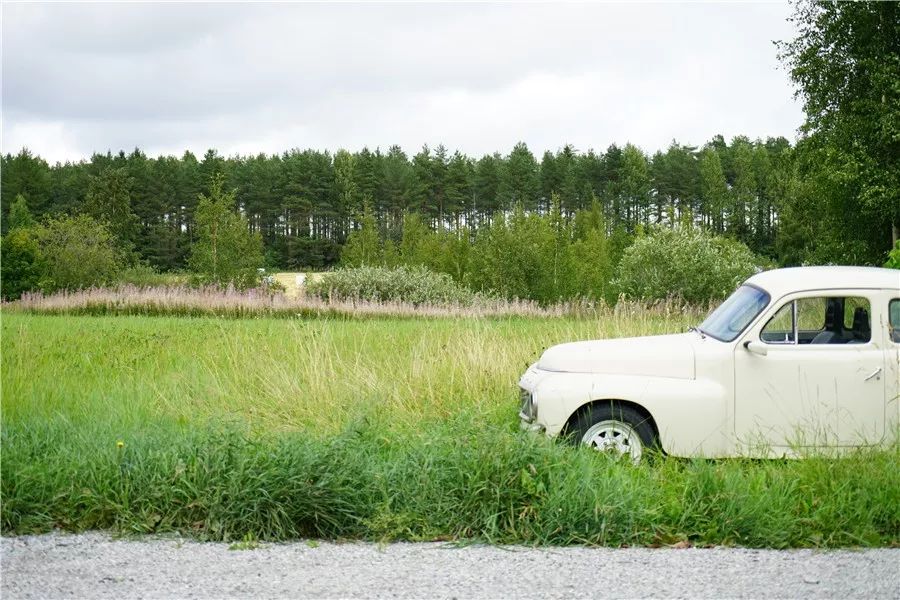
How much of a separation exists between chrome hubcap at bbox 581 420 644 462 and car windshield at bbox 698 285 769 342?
117cm

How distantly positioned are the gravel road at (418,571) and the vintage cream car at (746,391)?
5.62 ft

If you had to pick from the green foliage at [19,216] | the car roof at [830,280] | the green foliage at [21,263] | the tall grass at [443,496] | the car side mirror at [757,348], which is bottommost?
the tall grass at [443,496]

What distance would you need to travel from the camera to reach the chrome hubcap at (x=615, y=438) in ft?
23.9

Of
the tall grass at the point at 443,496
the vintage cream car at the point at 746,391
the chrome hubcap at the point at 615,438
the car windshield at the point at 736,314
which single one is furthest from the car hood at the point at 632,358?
the tall grass at the point at 443,496

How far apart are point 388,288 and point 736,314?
64.7 feet

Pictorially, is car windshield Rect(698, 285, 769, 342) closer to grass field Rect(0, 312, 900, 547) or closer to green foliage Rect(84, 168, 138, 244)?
grass field Rect(0, 312, 900, 547)

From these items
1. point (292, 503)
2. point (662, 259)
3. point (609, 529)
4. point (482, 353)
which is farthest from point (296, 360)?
point (662, 259)

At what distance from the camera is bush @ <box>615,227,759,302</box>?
26.5m

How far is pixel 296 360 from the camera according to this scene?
11750 millimetres

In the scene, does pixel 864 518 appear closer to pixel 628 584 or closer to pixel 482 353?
pixel 628 584

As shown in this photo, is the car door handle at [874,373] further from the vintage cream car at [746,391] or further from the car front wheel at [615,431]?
the car front wheel at [615,431]

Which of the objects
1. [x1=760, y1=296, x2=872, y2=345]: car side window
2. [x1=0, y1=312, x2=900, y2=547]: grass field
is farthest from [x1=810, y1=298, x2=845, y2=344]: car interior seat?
[x1=0, y1=312, x2=900, y2=547]: grass field

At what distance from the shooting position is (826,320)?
7926mm

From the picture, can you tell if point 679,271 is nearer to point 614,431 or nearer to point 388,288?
point 388,288
